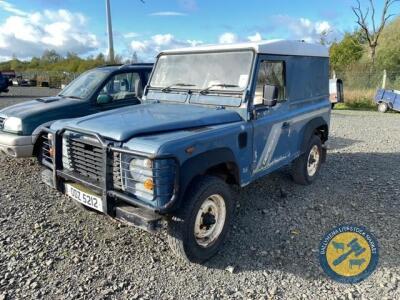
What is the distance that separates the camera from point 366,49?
33781mm

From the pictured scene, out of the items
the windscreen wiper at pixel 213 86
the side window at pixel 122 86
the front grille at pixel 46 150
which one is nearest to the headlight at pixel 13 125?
the side window at pixel 122 86

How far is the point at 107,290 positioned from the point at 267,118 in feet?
8.50

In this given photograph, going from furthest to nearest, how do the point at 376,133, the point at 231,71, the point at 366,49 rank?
1. the point at 366,49
2. the point at 376,133
3. the point at 231,71

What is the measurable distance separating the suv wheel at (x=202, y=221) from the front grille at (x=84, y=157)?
831 millimetres

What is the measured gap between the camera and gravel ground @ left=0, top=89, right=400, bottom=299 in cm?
307

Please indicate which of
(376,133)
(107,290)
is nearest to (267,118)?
(107,290)

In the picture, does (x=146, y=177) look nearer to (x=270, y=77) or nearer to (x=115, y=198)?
(x=115, y=198)

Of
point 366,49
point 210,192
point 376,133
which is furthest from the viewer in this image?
point 366,49

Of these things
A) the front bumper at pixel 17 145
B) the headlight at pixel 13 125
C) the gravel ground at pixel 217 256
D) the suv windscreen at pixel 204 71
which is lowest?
the gravel ground at pixel 217 256

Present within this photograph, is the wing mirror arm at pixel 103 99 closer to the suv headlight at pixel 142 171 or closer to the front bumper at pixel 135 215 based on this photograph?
the front bumper at pixel 135 215

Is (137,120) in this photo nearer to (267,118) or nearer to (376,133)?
(267,118)

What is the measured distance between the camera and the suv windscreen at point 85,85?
263 inches

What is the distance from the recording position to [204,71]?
4.27 meters

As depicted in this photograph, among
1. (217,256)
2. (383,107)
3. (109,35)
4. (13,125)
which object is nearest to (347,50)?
(383,107)
